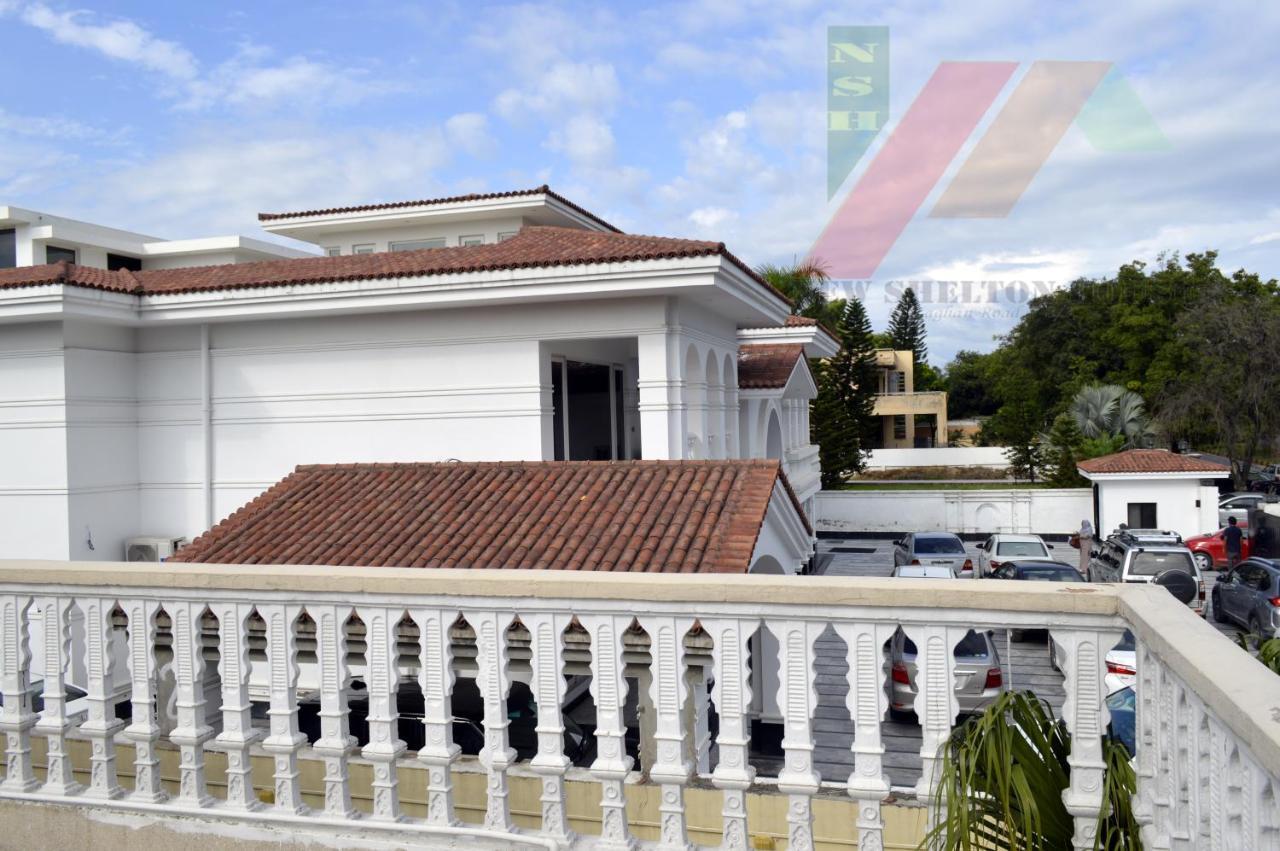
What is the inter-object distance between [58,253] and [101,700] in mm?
29643

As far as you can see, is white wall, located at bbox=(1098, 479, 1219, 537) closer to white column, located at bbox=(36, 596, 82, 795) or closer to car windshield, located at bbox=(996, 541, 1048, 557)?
car windshield, located at bbox=(996, 541, 1048, 557)

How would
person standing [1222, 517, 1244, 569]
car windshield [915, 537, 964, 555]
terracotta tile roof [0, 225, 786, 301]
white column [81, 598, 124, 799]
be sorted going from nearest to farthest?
white column [81, 598, 124, 799]
terracotta tile roof [0, 225, 786, 301]
person standing [1222, 517, 1244, 569]
car windshield [915, 537, 964, 555]

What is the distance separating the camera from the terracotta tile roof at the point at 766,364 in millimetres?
18062

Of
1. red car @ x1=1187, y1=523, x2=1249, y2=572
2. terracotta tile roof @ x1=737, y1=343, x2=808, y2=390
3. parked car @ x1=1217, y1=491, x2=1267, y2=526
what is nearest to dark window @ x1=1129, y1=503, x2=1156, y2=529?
parked car @ x1=1217, y1=491, x2=1267, y2=526

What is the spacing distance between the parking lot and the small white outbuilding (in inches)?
76.9

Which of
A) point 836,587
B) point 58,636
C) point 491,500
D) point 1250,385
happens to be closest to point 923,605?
point 836,587

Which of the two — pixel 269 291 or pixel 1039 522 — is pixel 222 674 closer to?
pixel 269 291

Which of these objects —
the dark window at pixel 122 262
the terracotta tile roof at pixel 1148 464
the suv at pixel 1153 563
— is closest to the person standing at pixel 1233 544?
the terracotta tile roof at pixel 1148 464

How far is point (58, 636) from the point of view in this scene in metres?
3.87

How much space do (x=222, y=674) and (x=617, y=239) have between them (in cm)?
1034

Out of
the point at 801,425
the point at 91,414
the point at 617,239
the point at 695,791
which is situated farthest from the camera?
the point at 801,425

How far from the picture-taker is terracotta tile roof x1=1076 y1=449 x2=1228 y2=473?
2947cm

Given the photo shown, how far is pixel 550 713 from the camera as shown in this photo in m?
3.30

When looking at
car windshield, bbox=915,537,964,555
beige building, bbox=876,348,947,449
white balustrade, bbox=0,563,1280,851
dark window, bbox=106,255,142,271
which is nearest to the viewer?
white balustrade, bbox=0,563,1280,851
